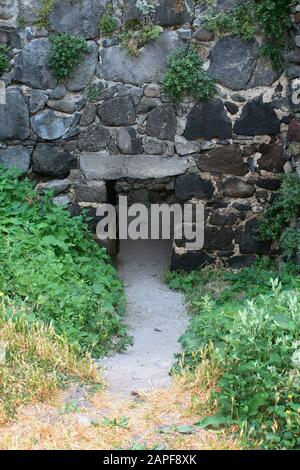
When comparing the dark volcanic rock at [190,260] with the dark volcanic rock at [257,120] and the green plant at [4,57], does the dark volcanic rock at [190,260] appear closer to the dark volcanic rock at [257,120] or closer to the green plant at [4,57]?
the dark volcanic rock at [257,120]

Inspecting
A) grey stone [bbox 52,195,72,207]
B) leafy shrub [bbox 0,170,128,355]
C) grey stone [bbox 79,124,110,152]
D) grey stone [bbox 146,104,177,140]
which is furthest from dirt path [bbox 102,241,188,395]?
grey stone [bbox 146,104,177,140]

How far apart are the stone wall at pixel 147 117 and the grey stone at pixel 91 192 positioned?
1 centimetres

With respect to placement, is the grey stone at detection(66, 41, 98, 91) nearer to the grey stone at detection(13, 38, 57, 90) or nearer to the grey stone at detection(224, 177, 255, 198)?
the grey stone at detection(13, 38, 57, 90)

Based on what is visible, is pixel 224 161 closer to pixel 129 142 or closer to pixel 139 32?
pixel 129 142

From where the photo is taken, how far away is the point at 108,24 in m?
6.38

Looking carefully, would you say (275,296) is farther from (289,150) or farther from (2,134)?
(2,134)

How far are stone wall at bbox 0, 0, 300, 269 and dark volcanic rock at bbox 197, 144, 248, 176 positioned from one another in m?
0.01

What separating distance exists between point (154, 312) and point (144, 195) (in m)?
1.98

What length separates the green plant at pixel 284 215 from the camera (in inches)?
244

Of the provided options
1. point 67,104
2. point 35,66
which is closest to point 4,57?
point 35,66

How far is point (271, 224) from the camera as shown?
6672 millimetres

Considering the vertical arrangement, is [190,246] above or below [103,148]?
below

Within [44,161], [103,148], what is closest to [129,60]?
[103,148]

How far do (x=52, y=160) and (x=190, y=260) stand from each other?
181 centimetres
